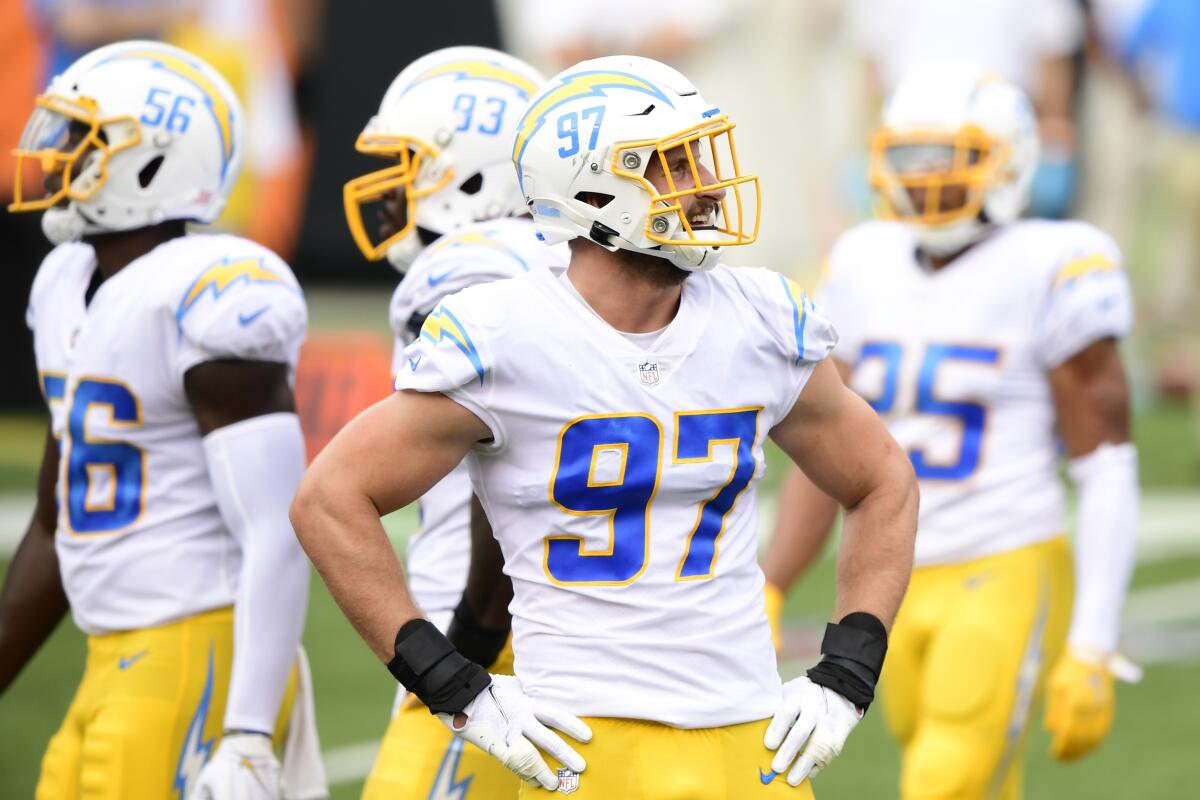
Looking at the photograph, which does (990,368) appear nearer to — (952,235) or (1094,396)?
(1094,396)

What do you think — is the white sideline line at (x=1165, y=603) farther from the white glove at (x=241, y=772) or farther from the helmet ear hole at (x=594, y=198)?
the helmet ear hole at (x=594, y=198)

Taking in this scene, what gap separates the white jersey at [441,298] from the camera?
12.1ft

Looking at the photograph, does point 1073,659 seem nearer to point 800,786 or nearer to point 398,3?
point 800,786

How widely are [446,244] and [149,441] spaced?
2.25 ft

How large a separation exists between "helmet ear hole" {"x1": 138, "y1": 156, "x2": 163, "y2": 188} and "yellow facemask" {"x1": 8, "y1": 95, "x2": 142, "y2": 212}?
0.06m

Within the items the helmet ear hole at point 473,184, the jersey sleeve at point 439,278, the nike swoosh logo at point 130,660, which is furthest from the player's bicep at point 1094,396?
the nike swoosh logo at point 130,660

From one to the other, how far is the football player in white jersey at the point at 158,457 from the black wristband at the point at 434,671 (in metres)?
0.74

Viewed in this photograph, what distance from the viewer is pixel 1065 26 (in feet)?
40.0

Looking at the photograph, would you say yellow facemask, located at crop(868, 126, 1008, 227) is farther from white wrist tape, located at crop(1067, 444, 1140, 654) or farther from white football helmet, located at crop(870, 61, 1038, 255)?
white wrist tape, located at crop(1067, 444, 1140, 654)

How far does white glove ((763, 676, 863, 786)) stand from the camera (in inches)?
122

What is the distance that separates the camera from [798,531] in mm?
4652

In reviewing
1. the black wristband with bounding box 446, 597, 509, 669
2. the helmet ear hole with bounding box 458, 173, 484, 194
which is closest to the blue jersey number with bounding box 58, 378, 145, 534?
the black wristband with bounding box 446, 597, 509, 669

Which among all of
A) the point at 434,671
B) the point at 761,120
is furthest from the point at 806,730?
the point at 761,120

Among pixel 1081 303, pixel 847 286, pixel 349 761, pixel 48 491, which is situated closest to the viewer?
pixel 48 491
